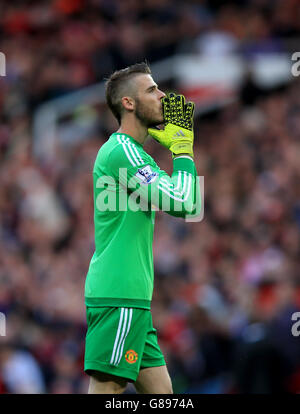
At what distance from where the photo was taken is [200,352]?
24.0 feet

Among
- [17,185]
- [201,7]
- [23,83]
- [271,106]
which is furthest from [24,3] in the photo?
[271,106]

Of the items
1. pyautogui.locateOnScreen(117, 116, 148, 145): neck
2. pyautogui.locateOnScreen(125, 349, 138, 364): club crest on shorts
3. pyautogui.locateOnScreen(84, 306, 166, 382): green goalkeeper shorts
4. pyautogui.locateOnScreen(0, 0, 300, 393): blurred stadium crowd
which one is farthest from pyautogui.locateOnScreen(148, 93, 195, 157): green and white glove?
pyautogui.locateOnScreen(0, 0, 300, 393): blurred stadium crowd

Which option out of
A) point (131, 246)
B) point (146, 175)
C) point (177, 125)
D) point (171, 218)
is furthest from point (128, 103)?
point (171, 218)

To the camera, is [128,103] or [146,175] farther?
[128,103]

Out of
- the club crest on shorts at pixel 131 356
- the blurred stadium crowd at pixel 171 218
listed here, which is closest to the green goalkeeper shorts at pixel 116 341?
the club crest on shorts at pixel 131 356

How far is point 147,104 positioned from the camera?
4570mm

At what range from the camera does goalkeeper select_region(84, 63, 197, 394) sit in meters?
4.36

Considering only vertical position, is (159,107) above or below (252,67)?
below

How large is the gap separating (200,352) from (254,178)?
2.99m

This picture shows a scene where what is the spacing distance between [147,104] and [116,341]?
1223 millimetres

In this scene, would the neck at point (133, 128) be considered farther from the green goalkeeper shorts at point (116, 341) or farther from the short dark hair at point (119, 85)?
the green goalkeeper shorts at point (116, 341)

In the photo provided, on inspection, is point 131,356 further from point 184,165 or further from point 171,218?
point 171,218

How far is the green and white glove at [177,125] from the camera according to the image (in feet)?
14.7
